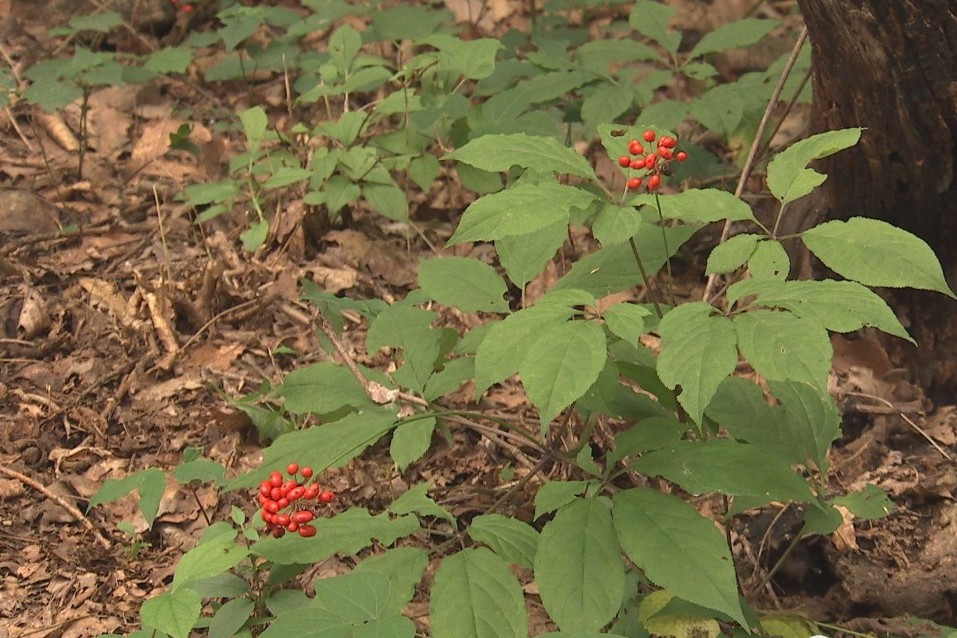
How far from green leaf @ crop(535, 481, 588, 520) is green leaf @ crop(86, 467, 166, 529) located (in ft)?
2.83

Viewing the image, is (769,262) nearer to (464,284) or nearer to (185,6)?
(464,284)

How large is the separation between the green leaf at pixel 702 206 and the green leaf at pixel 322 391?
0.81m

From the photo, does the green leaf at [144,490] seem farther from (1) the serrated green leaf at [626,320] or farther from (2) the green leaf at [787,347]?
(2) the green leaf at [787,347]

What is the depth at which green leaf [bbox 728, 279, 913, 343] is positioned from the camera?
4.72 feet

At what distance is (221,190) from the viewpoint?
3.15 m

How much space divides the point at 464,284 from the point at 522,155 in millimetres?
441

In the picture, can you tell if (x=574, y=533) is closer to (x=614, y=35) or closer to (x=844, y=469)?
(x=844, y=469)

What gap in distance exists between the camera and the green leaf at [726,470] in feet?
5.41

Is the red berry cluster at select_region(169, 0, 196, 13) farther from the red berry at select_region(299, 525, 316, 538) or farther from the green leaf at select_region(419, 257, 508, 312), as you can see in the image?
the red berry at select_region(299, 525, 316, 538)

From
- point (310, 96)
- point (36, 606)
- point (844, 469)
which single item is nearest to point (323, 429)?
point (36, 606)

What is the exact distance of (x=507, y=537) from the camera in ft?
5.71

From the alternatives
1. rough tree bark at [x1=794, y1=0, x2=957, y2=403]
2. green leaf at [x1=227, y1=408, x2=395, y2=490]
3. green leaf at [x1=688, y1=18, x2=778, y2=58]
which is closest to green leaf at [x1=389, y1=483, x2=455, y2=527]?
green leaf at [x1=227, y1=408, x2=395, y2=490]

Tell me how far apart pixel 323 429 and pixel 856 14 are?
1653mm

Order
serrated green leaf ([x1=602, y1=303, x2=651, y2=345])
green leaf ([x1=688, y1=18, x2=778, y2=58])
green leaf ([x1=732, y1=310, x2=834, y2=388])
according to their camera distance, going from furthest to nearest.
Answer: green leaf ([x1=688, y1=18, x2=778, y2=58]) → serrated green leaf ([x1=602, y1=303, x2=651, y2=345]) → green leaf ([x1=732, y1=310, x2=834, y2=388])
